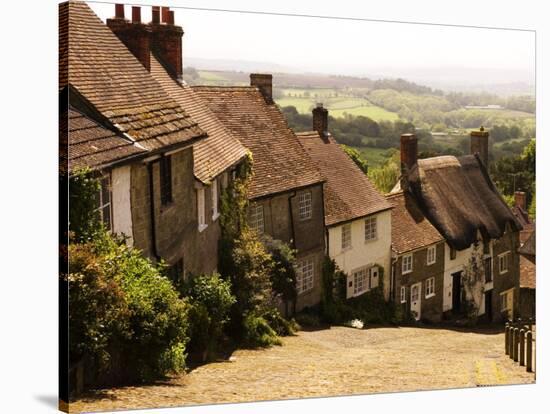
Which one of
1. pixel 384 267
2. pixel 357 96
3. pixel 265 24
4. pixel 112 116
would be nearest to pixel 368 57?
pixel 357 96

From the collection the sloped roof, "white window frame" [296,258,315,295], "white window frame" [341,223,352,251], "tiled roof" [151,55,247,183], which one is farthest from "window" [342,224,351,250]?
"tiled roof" [151,55,247,183]

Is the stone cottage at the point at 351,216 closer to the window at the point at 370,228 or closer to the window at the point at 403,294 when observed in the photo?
the window at the point at 370,228

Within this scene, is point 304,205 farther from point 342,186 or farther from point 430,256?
point 430,256

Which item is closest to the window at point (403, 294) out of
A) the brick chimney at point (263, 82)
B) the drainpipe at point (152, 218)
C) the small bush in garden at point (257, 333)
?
the small bush in garden at point (257, 333)

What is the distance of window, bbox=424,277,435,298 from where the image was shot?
60.1 ft

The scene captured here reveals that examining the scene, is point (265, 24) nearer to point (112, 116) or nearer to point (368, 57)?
point (368, 57)

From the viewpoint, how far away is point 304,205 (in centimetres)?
1742

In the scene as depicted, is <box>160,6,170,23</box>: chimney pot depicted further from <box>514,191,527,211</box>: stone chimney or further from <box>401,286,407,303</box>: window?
<box>514,191,527,211</box>: stone chimney

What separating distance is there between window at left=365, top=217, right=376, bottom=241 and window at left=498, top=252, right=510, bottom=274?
8.42ft

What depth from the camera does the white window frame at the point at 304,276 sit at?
664 inches

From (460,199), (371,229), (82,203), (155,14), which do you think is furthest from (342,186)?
Answer: (82,203)

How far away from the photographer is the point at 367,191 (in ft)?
58.8

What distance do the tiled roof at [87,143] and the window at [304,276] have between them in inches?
151

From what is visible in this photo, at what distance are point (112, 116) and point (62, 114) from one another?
0.79m
